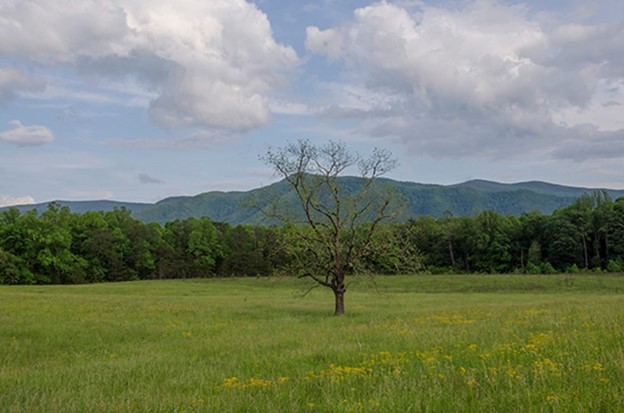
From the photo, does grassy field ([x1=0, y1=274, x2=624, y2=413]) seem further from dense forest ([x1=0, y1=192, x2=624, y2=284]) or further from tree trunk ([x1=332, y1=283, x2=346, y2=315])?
dense forest ([x1=0, y1=192, x2=624, y2=284])

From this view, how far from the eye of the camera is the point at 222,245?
116875 millimetres

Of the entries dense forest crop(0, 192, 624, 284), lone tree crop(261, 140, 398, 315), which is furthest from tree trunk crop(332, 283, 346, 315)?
dense forest crop(0, 192, 624, 284)

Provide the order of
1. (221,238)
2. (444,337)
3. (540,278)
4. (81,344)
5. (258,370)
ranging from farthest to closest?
(221,238), (540,278), (81,344), (444,337), (258,370)

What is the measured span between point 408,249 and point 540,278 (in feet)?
153

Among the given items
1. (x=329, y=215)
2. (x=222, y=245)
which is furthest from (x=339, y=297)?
(x=222, y=245)

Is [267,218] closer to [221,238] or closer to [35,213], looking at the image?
[35,213]

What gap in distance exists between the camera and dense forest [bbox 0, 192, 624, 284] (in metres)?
91.7

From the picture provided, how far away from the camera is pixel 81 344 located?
17.7 meters

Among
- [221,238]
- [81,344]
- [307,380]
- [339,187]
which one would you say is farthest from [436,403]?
[221,238]

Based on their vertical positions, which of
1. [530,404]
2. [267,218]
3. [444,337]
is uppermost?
[267,218]

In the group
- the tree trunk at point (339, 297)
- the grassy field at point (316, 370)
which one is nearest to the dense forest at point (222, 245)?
the tree trunk at point (339, 297)

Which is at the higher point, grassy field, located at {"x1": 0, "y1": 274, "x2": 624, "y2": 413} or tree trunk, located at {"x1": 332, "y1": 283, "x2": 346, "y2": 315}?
grassy field, located at {"x1": 0, "y1": 274, "x2": 624, "y2": 413}

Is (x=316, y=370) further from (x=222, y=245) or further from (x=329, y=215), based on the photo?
(x=222, y=245)

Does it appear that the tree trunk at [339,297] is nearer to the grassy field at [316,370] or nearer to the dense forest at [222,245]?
the grassy field at [316,370]
